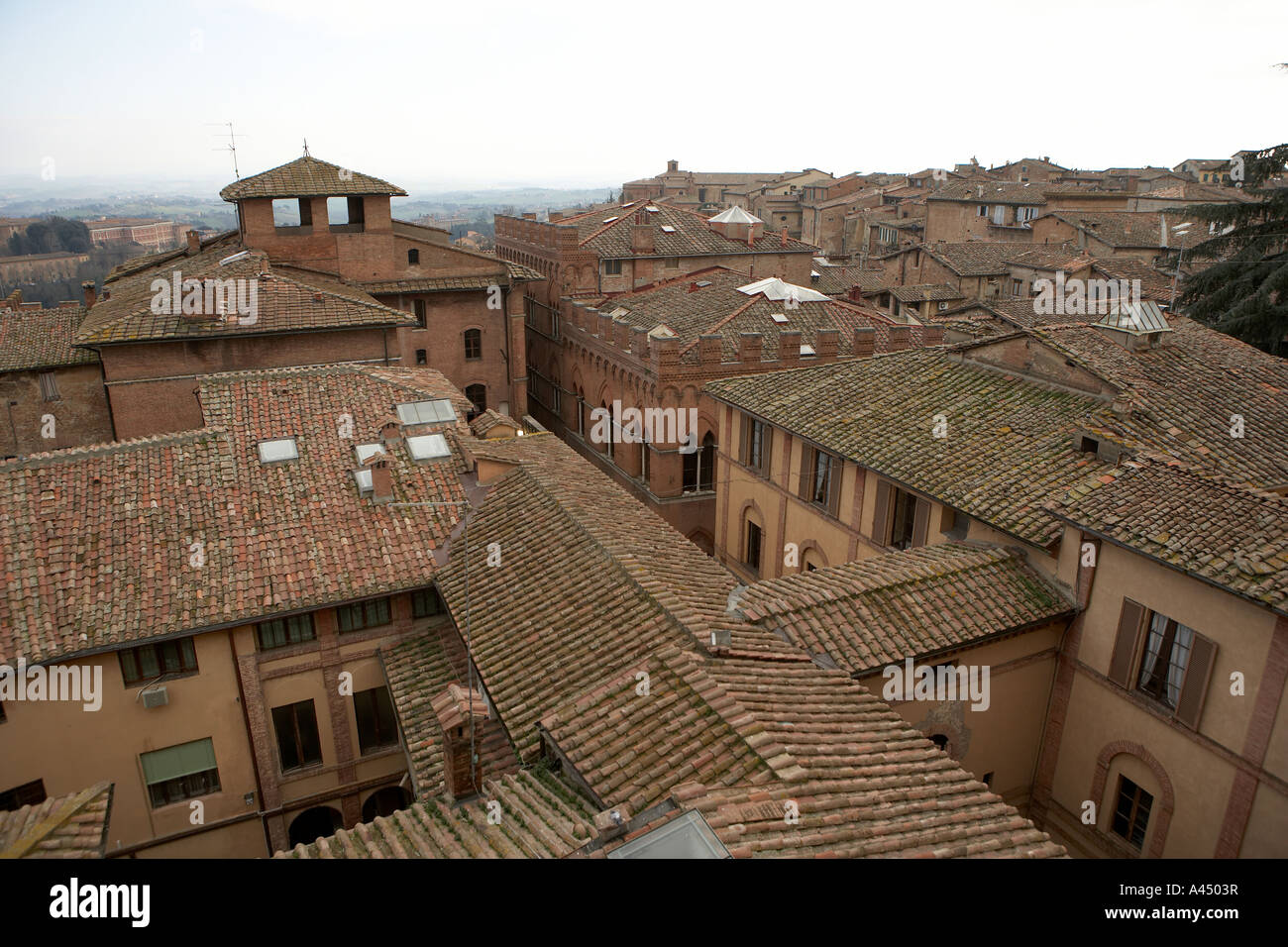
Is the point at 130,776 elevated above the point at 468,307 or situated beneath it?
situated beneath

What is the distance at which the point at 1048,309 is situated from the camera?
148ft

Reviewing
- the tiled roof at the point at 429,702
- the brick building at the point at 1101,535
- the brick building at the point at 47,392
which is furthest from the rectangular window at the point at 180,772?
the brick building at the point at 47,392

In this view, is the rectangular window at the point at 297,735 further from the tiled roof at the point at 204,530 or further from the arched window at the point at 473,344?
the arched window at the point at 473,344

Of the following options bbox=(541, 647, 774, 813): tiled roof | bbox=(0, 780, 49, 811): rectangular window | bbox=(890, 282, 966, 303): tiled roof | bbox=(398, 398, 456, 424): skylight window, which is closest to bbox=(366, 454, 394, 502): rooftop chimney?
bbox=(398, 398, 456, 424): skylight window

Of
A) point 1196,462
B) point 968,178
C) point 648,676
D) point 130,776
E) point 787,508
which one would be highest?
point 968,178

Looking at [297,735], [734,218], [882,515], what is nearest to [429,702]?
[297,735]

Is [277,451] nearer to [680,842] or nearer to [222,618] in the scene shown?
[222,618]

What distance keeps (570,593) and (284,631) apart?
20.6ft

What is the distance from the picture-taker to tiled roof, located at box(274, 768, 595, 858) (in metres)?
8.32

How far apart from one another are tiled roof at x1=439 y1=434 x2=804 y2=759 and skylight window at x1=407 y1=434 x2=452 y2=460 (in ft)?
4.72
